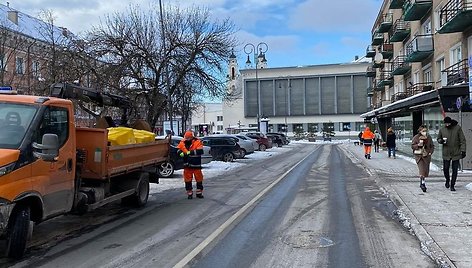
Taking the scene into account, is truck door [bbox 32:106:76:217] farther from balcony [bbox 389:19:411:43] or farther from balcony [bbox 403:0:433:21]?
balcony [bbox 389:19:411:43]

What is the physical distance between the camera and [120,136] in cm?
1048

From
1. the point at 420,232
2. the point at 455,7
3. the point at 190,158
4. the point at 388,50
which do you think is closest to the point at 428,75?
the point at 455,7

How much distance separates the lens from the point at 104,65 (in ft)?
90.1

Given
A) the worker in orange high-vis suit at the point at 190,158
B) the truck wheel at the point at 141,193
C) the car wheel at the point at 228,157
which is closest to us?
the truck wheel at the point at 141,193

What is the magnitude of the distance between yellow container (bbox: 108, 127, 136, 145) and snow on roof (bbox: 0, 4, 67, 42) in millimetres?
22469

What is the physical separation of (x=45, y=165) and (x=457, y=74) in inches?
821

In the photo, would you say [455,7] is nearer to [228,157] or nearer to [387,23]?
[228,157]

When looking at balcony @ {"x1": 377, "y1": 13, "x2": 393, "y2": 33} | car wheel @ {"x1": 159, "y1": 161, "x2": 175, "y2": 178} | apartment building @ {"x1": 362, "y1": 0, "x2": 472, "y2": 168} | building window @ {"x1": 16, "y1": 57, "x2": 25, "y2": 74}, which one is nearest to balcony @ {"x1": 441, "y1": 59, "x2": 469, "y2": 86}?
apartment building @ {"x1": 362, "y1": 0, "x2": 472, "y2": 168}

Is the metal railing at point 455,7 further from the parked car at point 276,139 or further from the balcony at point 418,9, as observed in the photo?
the parked car at point 276,139

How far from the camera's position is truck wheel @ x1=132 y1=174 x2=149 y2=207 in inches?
453

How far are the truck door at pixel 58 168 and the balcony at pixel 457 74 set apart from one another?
17855 millimetres

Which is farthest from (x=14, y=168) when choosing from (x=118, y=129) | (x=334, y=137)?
(x=334, y=137)

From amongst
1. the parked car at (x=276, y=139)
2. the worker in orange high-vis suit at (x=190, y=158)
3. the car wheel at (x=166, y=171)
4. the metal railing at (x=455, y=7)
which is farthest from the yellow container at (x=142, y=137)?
the parked car at (x=276, y=139)

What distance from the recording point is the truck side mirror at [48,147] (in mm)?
6879
